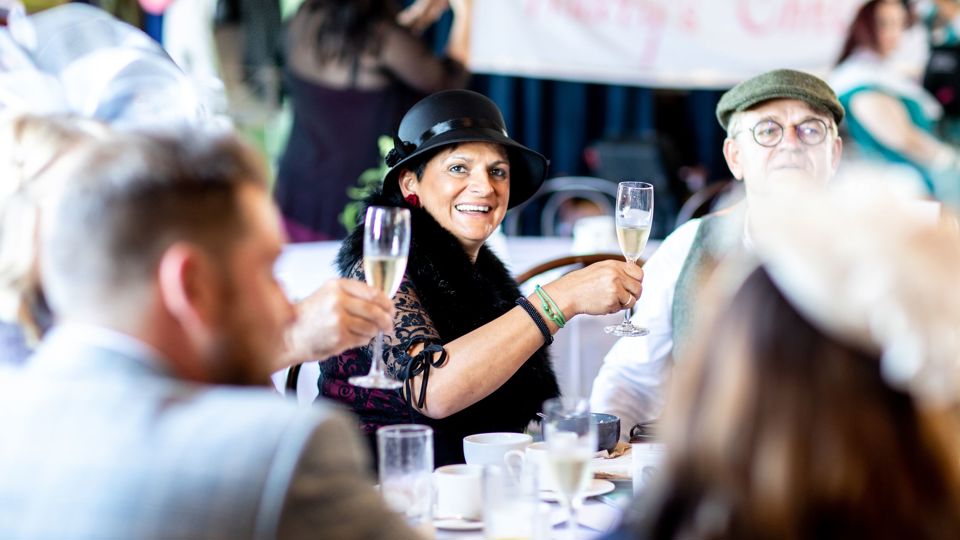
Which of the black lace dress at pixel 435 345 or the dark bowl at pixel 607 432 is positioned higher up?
the black lace dress at pixel 435 345

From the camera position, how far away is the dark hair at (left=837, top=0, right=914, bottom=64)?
16.5 ft

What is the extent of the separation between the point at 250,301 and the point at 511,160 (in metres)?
1.48

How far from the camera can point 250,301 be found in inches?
37.0

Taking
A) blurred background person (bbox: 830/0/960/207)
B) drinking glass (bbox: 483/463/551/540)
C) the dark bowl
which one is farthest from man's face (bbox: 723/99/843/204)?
blurred background person (bbox: 830/0/960/207)

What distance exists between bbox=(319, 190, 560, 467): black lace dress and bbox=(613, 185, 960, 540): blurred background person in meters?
1.10

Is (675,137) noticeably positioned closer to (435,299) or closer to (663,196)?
(663,196)

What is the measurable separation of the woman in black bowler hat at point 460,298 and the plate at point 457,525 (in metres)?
0.49

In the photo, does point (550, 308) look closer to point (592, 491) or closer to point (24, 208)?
point (592, 491)

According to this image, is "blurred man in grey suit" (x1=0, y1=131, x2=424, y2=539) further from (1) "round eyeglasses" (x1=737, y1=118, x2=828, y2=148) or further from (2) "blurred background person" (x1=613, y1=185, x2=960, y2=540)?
(1) "round eyeglasses" (x1=737, y1=118, x2=828, y2=148)

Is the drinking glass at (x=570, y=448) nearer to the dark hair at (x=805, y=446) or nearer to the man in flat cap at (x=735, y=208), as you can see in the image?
the dark hair at (x=805, y=446)

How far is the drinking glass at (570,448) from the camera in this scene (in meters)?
1.23

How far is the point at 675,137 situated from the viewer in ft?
21.3

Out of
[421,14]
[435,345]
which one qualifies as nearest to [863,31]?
[421,14]

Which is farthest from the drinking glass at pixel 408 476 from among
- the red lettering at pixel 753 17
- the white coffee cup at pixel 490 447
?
the red lettering at pixel 753 17
